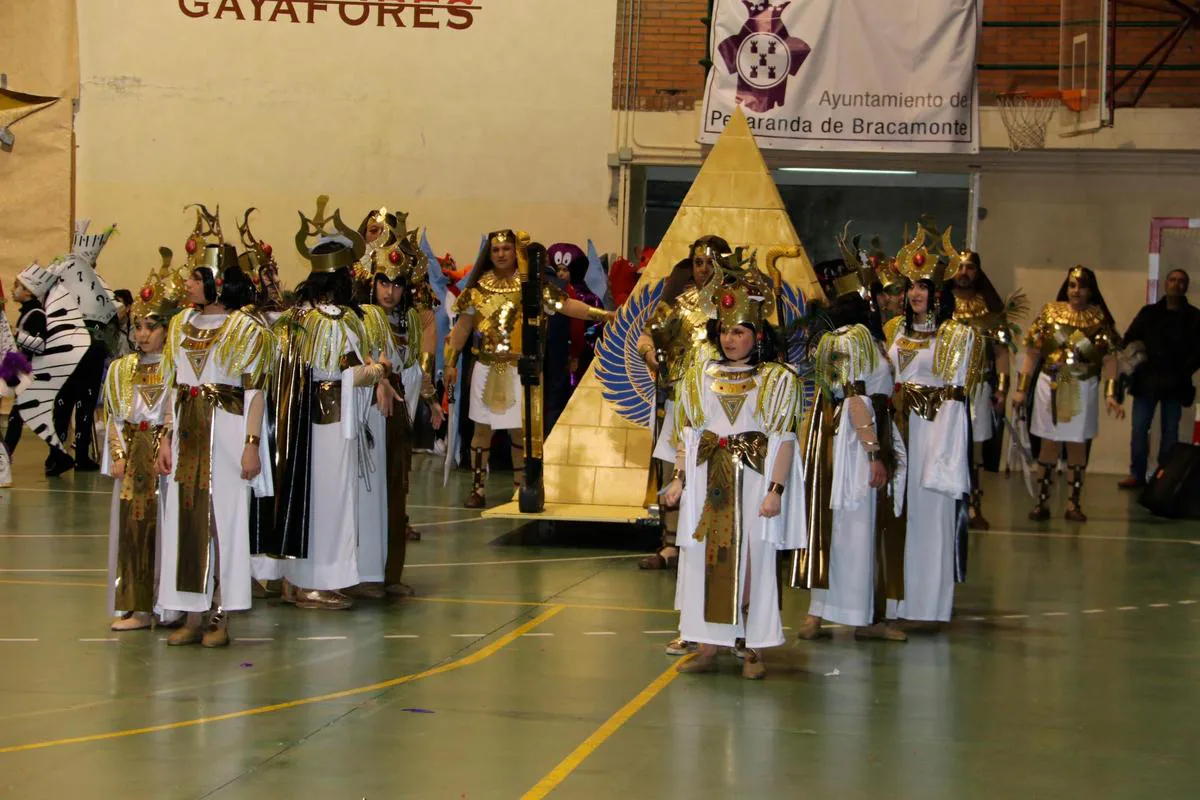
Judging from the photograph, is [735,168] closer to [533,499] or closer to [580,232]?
[533,499]

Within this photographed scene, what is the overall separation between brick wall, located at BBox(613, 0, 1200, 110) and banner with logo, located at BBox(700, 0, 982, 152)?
31.5 inches

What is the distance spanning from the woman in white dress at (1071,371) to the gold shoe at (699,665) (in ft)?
18.7

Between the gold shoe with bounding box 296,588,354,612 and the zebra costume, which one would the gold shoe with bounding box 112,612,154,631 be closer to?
the gold shoe with bounding box 296,588,354,612

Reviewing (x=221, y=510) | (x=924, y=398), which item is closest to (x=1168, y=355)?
(x=924, y=398)

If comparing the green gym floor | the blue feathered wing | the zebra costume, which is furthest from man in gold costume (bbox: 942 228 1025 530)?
the zebra costume

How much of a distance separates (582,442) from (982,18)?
23.8 feet

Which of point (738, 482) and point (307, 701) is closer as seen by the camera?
point (307, 701)

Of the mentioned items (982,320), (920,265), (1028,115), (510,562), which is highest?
(1028,115)

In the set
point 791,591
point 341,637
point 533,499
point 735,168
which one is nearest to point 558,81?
point 735,168

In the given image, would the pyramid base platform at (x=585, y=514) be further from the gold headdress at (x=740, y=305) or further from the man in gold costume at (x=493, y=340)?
the gold headdress at (x=740, y=305)

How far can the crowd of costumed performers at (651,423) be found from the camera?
671 cm

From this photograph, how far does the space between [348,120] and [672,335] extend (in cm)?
843

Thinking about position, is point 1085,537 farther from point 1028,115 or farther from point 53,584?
point 53,584

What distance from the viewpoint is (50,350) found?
13.0 m
